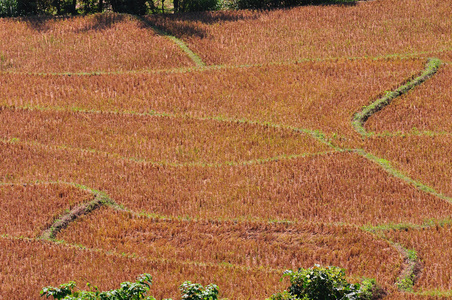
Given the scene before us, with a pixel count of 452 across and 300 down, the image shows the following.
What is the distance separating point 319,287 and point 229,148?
6511 mm

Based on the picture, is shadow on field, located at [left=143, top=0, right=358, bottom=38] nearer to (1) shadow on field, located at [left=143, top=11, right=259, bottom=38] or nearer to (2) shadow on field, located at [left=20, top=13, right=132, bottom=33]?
(1) shadow on field, located at [left=143, top=11, right=259, bottom=38]

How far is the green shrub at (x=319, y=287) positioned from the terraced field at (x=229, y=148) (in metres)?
1.02

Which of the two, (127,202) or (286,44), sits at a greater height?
(286,44)

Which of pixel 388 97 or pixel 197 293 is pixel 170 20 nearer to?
pixel 388 97

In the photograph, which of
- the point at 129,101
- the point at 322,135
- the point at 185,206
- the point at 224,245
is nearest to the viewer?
the point at 224,245

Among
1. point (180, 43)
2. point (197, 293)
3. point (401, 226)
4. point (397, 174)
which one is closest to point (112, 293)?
point (197, 293)

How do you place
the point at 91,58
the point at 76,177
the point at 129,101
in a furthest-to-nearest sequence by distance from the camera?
the point at 91,58 < the point at 129,101 < the point at 76,177

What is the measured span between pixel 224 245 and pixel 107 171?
12.1 ft

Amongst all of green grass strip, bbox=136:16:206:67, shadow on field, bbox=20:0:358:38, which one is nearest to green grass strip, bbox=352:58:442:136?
green grass strip, bbox=136:16:206:67

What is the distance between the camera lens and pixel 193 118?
53.3 ft

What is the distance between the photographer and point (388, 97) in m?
16.8

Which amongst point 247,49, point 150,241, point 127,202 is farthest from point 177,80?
point 150,241

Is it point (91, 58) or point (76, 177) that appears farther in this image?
Answer: point (91, 58)

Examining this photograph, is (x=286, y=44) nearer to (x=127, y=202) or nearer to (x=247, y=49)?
(x=247, y=49)
